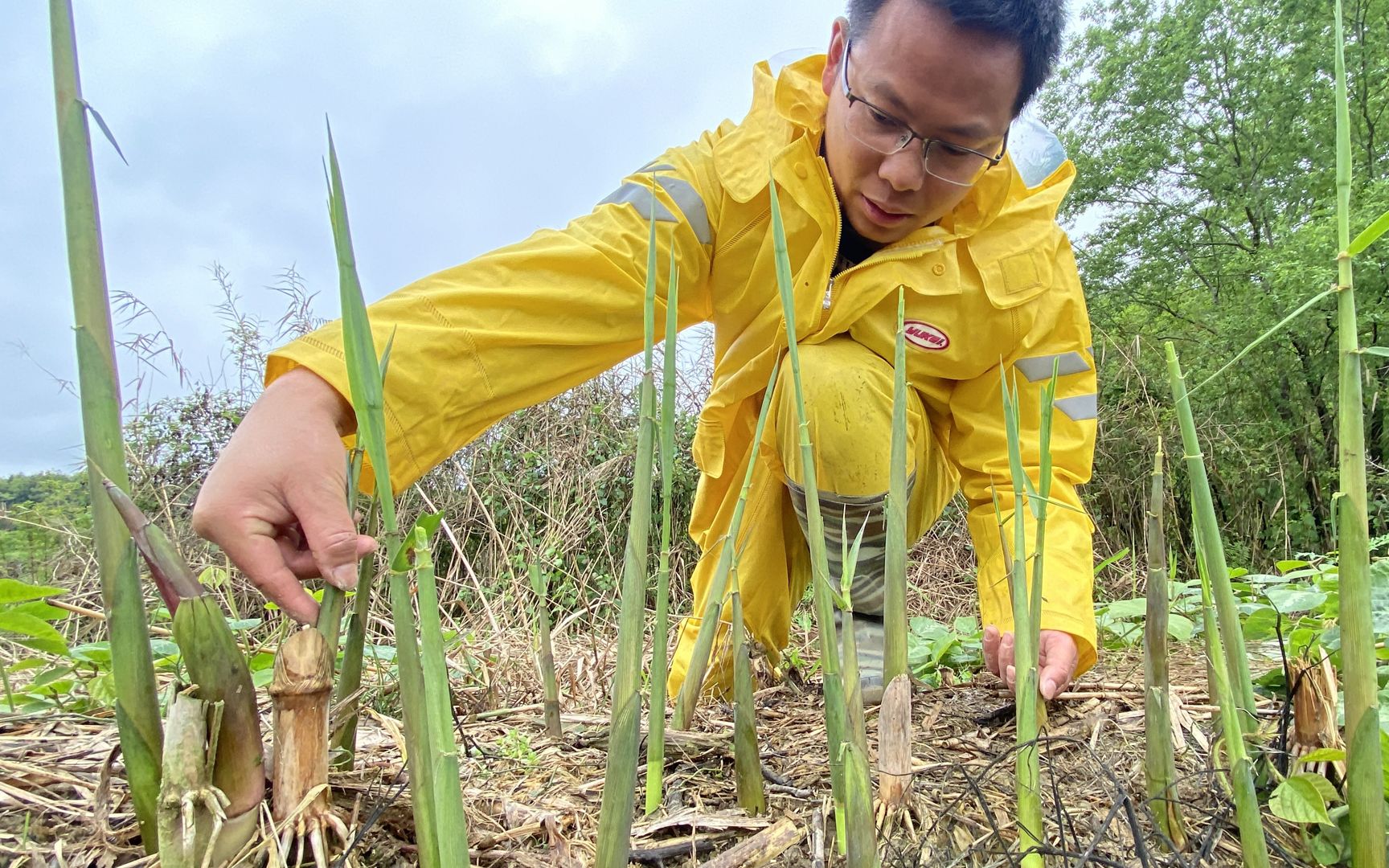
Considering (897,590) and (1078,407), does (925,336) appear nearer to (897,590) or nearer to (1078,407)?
(1078,407)

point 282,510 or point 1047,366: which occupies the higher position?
point 1047,366

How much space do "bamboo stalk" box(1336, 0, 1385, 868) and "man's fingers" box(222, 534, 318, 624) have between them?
2.28 ft

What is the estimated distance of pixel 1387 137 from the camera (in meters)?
6.50

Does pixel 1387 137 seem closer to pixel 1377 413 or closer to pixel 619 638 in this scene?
pixel 1377 413

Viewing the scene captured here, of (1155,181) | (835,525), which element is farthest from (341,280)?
(1155,181)

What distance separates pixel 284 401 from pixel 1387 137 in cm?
908

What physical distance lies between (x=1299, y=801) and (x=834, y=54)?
135 centimetres

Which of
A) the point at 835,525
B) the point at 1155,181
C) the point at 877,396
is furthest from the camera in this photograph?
the point at 1155,181

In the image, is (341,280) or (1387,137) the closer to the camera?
(341,280)

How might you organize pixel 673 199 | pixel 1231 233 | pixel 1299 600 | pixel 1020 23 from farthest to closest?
pixel 1231 233
pixel 673 199
pixel 1020 23
pixel 1299 600

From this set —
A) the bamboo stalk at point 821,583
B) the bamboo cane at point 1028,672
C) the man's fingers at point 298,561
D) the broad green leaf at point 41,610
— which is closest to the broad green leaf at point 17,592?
the broad green leaf at point 41,610

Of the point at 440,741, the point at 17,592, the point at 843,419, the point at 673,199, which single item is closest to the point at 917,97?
the point at 673,199

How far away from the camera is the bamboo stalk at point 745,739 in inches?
26.3

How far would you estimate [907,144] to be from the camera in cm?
119
